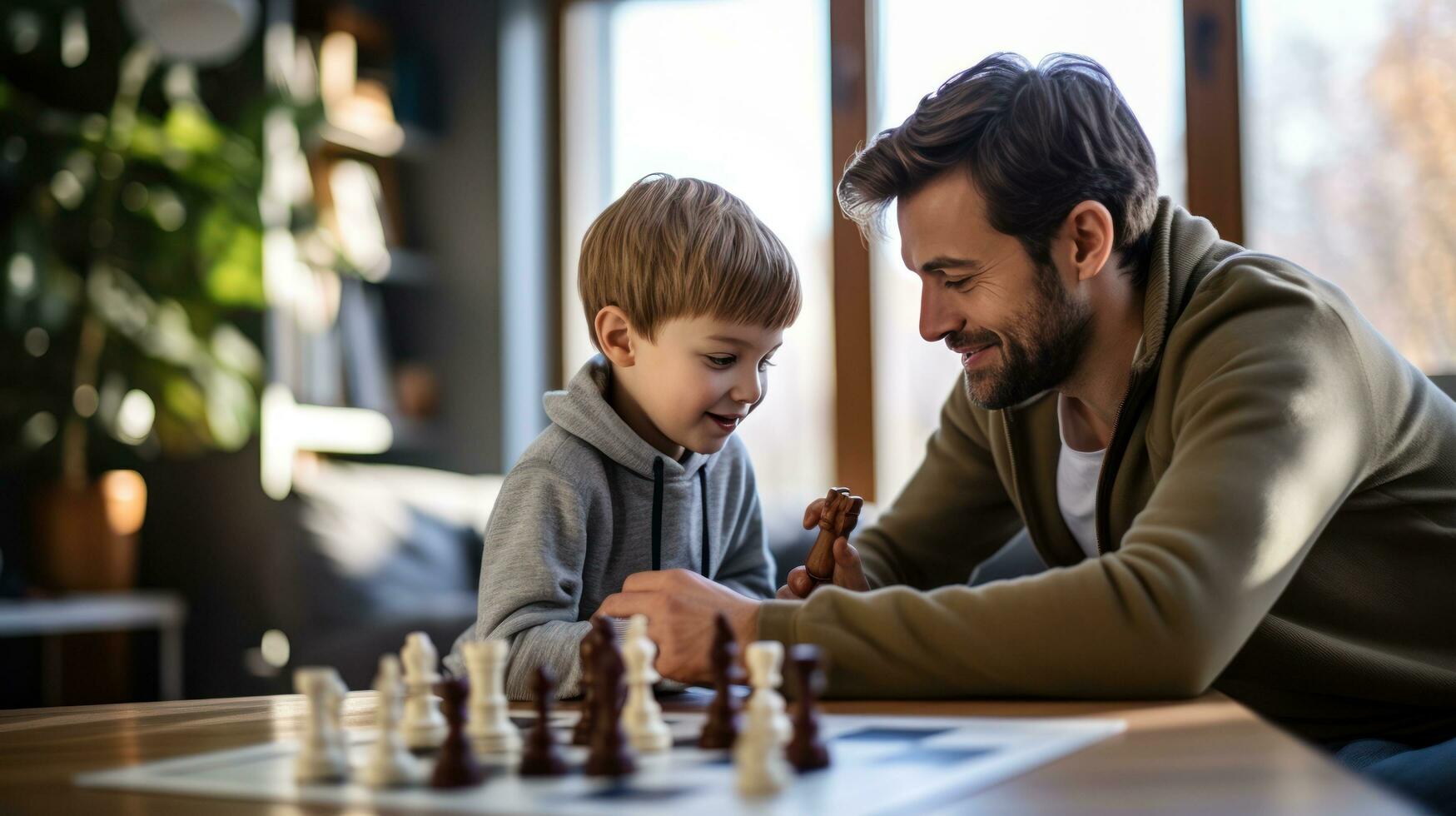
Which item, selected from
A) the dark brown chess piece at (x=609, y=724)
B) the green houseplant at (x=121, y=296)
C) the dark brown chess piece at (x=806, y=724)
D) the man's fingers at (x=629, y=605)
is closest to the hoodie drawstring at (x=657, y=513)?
the man's fingers at (x=629, y=605)

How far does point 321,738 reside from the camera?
2.75 ft

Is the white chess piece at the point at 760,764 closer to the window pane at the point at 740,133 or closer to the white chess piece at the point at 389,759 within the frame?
the white chess piece at the point at 389,759

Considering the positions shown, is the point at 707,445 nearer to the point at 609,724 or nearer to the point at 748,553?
the point at 748,553

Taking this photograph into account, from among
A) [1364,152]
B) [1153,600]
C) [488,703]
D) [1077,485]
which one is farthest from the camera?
[1364,152]

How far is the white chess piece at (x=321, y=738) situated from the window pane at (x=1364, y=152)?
3.58 m

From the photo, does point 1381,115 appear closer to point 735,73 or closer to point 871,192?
point 735,73

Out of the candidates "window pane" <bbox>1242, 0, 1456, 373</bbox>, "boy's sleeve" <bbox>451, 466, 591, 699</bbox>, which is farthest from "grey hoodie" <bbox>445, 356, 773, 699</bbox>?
"window pane" <bbox>1242, 0, 1456, 373</bbox>

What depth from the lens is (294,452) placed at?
3.81m

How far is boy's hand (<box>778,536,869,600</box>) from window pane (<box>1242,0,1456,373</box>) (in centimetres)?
277

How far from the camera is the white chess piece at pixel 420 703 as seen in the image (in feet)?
3.14

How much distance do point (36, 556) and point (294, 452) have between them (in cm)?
70

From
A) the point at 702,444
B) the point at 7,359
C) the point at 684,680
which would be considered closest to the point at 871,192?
the point at 702,444

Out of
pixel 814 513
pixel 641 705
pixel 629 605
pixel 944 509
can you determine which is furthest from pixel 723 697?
pixel 944 509

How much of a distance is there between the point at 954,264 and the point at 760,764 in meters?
1.08
